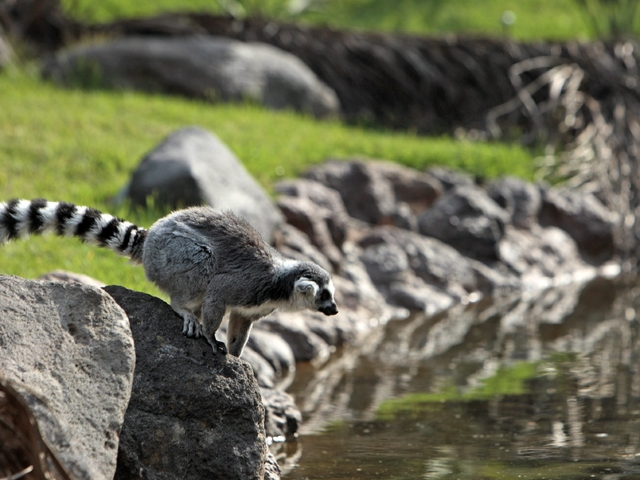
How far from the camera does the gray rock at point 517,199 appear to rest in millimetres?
12070

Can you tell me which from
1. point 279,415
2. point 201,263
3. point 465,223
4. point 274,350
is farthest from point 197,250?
point 465,223

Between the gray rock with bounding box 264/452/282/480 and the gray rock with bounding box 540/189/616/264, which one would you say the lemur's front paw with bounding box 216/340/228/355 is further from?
the gray rock with bounding box 540/189/616/264

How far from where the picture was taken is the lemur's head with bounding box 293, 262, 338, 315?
186 inches

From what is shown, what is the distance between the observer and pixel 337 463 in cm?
517

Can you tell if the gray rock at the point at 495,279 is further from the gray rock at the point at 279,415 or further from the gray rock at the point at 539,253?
the gray rock at the point at 279,415

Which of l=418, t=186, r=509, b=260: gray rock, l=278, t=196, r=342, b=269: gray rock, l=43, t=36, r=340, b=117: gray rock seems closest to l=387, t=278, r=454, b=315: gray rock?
l=278, t=196, r=342, b=269: gray rock

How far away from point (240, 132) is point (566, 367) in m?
5.98

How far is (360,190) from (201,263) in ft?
22.0

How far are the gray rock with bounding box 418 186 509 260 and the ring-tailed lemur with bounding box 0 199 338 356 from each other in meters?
6.42

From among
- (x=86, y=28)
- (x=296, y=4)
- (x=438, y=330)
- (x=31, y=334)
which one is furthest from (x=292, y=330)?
(x=296, y=4)

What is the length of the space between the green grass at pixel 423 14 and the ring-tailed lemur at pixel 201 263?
1307 cm

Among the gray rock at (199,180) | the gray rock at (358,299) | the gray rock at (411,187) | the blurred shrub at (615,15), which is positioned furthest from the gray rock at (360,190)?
the blurred shrub at (615,15)

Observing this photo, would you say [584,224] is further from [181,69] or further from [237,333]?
[237,333]

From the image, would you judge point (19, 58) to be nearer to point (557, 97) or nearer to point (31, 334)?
point (557, 97)
